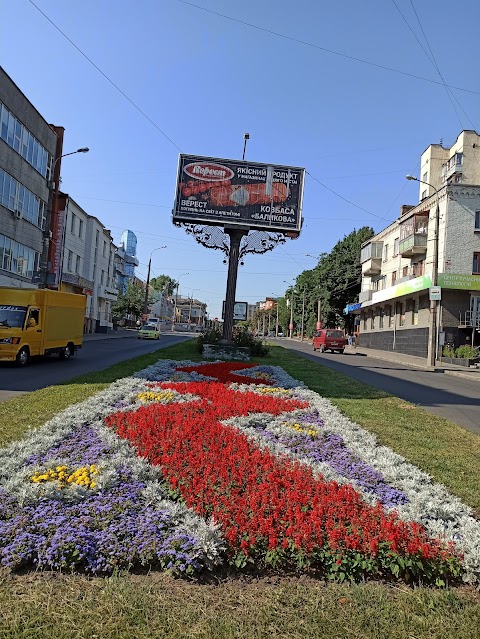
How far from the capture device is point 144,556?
3.51m

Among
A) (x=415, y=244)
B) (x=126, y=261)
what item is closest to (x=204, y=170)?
(x=415, y=244)

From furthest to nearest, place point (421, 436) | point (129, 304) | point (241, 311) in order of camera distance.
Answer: point (129, 304), point (241, 311), point (421, 436)

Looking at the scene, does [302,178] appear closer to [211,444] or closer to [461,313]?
[211,444]

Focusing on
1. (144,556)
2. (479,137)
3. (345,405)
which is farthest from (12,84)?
(479,137)

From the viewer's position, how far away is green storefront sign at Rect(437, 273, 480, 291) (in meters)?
37.2

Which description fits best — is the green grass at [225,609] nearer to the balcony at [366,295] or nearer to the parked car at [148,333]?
the parked car at [148,333]

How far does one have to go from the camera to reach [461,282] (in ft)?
123

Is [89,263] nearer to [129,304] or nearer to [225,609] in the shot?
[129,304]

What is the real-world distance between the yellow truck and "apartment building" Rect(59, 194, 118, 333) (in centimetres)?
2198

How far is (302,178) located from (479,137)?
34.2m

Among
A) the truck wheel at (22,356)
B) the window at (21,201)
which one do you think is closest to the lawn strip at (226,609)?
the truck wheel at (22,356)

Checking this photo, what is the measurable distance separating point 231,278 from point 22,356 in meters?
9.79

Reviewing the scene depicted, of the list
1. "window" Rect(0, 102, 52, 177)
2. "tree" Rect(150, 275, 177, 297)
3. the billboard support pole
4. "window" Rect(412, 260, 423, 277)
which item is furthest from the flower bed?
"tree" Rect(150, 275, 177, 297)

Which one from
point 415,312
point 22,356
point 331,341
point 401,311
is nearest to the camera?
point 22,356
